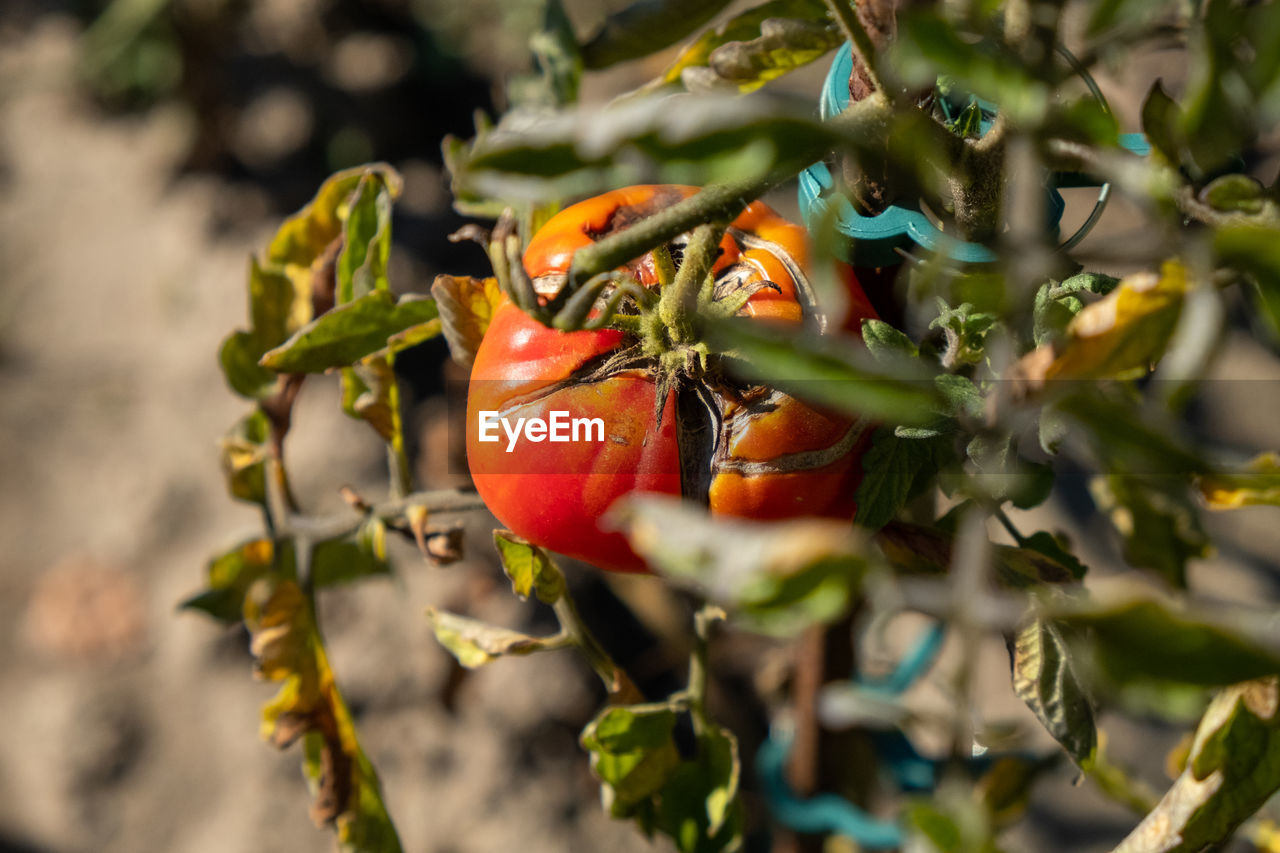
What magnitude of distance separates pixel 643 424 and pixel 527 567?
0.11 m

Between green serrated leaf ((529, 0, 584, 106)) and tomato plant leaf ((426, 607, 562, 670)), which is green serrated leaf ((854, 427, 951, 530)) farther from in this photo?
green serrated leaf ((529, 0, 584, 106))

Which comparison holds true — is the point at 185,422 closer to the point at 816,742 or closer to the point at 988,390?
the point at 816,742

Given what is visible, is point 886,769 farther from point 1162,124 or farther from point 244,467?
point 1162,124

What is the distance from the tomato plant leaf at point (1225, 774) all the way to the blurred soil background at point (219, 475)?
575 millimetres

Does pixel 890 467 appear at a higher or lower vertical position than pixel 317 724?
higher

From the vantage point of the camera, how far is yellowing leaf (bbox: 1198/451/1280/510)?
448mm

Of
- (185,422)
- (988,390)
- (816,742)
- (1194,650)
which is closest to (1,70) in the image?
(185,422)

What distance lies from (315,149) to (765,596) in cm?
182

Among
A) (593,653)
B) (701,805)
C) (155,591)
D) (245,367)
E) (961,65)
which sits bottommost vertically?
(155,591)

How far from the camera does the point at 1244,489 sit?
1.55 feet

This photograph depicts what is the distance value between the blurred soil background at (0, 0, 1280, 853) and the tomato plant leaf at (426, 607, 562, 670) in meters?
0.50

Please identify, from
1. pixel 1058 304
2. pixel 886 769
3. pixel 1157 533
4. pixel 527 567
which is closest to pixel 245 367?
pixel 527 567

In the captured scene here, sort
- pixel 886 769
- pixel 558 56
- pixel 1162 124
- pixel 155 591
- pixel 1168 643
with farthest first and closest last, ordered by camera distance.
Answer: pixel 155 591, pixel 886 769, pixel 558 56, pixel 1162 124, pixel 1168 643

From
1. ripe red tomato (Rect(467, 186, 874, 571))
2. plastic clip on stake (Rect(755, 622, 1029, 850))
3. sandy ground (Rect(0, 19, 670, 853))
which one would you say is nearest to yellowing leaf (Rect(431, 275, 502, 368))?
ripe red tomato (Rect(467, 186, 874, 571))
